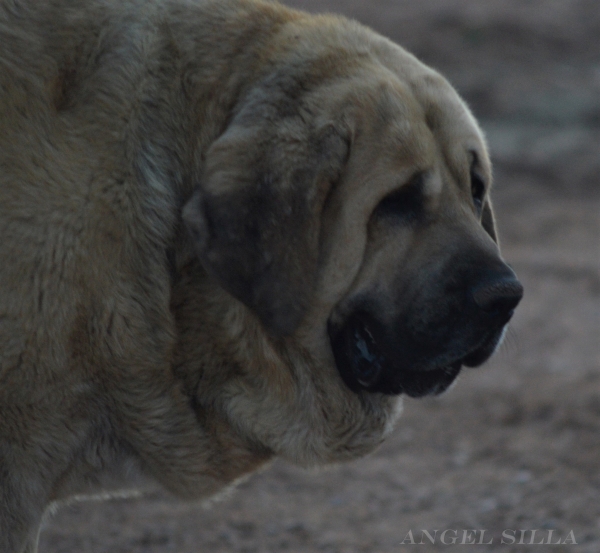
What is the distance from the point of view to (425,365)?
2.79m

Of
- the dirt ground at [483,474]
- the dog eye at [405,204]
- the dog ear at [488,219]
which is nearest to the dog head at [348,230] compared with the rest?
the dog eye at [405,204]

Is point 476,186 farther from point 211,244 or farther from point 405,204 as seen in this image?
point 211,244

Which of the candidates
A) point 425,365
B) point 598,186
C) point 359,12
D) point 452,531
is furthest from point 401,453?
point 359,12

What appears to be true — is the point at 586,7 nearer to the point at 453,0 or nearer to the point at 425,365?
the point at 453,0

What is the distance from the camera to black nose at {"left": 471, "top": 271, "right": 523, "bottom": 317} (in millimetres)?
2664

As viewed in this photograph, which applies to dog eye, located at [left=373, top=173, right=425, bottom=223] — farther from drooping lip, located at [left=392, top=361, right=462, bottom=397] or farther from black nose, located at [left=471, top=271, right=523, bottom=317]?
drooping lip, located at [left=392, top=361, right=462, bottom=397]

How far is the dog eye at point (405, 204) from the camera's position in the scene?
2.75 m

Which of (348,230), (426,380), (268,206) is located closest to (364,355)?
(426,380)

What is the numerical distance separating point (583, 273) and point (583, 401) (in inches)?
100

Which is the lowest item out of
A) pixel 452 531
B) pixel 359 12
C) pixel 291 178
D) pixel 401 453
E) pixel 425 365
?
pixel 359 12

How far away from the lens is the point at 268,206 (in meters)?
2.64

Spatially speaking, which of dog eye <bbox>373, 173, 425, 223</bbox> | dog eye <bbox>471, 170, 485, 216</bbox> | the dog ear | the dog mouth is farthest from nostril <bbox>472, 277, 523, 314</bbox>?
the dog ear

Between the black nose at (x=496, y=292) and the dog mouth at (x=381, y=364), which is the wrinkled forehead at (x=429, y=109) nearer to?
the black nose at (x=496, y=292)

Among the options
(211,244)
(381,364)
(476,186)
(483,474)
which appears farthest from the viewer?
(483,474)
